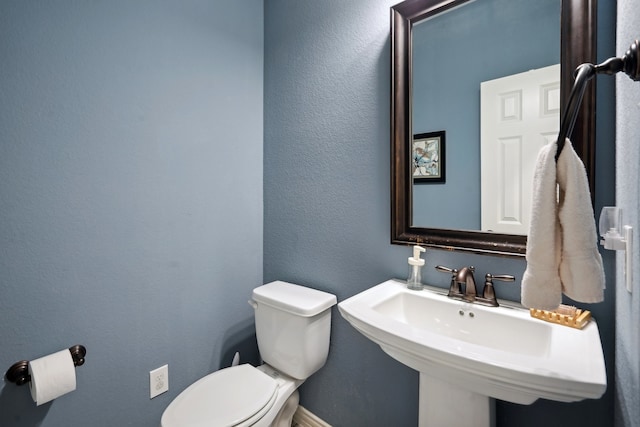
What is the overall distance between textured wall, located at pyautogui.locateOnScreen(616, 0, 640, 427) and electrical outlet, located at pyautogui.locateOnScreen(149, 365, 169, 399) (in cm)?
157

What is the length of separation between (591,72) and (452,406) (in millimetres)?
932

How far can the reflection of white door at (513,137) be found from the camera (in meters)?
0.96

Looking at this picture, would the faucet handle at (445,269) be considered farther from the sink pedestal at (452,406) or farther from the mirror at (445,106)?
the sink pedestal at (452,406)

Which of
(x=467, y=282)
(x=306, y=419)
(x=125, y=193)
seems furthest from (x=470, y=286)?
(x=125, y=193)

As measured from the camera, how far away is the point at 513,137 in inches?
40.5

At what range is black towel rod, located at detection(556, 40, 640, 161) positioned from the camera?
0.47 meters

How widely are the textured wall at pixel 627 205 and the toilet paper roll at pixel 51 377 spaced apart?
1516mm

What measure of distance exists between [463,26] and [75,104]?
146 cm

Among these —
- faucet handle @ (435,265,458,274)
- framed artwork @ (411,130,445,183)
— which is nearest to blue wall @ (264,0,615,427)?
faucet handle @ (435,265,458,274)

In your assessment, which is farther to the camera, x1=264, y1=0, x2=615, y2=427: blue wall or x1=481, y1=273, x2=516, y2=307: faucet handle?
x1=264, y1=0, x2=615, y2=427: blue wall

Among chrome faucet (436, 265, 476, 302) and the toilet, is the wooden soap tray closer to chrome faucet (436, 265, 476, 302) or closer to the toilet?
chrome faucet (436, 265, 476, 302)

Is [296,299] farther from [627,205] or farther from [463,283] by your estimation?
[627,205]

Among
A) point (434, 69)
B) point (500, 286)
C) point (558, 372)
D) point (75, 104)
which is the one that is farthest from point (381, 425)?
point (75, 104)

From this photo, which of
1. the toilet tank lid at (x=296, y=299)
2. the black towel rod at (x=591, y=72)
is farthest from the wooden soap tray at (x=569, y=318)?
the toilet tank lid at (x=296, y=299)
